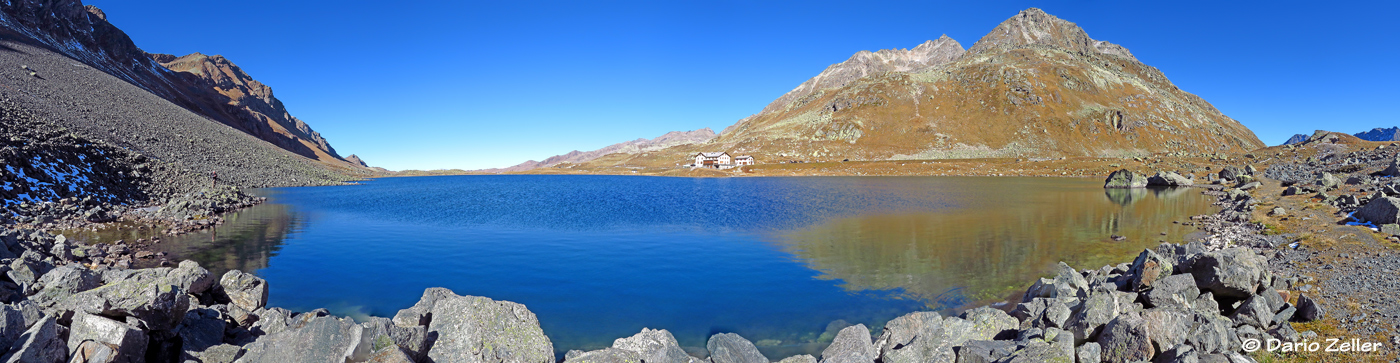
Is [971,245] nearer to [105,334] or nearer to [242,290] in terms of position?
[242,290]

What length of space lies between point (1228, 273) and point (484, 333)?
1696cm

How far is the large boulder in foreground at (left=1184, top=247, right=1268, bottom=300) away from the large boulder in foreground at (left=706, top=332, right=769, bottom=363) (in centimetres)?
1138

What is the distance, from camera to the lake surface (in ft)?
58.6

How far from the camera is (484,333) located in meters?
10.8

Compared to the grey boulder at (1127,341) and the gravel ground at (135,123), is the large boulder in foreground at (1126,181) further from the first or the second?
the gravel ground at (135,123)

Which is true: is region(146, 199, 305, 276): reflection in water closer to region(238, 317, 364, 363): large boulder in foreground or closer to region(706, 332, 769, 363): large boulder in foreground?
region(238, 317, 364, 363): large boulder in foreground

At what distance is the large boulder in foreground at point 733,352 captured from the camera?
12031 mm

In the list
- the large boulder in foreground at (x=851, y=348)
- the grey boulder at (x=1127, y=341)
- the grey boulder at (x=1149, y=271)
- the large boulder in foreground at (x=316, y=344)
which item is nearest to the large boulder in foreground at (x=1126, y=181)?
the grey boulder at (x=1149, y=271)

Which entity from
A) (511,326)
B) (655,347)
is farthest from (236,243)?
(655,347)

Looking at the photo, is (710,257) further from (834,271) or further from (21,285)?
(21,285)

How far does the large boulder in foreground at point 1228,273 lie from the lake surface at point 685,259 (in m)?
5.86

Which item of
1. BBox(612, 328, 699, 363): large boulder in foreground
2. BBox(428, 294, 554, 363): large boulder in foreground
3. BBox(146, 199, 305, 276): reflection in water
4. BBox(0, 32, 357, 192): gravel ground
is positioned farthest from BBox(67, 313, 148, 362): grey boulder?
BBox(0, 32, 357, 192): gravel ground

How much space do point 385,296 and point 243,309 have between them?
21.7ft

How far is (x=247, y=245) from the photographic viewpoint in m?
29.9
